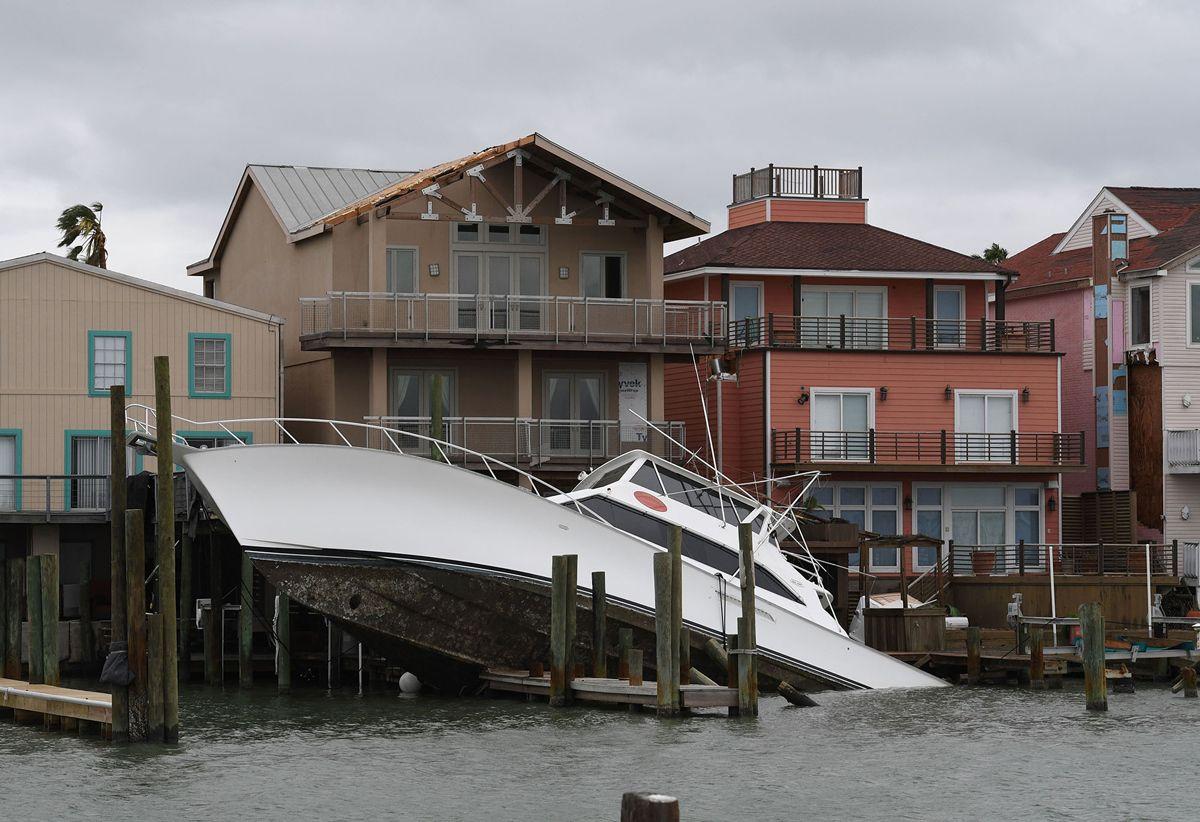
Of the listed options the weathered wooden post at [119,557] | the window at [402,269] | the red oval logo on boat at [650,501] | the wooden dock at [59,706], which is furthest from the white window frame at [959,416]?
the weathered wooden post at [119,557]

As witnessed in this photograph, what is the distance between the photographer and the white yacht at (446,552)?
28672 mm

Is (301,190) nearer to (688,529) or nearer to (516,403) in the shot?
(516,403)

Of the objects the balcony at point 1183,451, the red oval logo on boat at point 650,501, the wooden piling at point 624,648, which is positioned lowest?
the wooden piling at point 624,648

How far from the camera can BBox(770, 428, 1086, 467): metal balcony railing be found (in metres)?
43.4

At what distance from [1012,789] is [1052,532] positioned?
2285 cm

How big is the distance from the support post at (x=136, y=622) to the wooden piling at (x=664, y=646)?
22.7ft

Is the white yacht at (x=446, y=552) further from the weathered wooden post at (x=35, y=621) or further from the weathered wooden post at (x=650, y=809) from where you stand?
the weathered wooden post at (x=650, y=809)

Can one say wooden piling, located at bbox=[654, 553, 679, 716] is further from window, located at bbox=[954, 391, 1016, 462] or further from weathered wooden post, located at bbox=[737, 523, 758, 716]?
window, located at bbox=[954, 391, 1016, 462]

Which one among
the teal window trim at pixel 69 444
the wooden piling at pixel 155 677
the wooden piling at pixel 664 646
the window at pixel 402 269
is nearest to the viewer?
the wooden piling at pixel 155 677

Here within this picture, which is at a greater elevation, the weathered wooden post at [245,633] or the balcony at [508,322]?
the balcony at [508,322]

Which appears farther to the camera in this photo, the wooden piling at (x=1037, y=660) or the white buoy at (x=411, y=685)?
the wooden piling at (x=1037, y=660)

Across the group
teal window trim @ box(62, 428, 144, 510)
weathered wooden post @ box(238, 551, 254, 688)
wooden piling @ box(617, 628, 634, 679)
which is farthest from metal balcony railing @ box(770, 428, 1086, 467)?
wooden piling @ box(617, 628, 634, 679)

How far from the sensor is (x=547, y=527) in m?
29.5

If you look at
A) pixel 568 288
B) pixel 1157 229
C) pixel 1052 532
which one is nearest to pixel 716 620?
pixel 568 288
